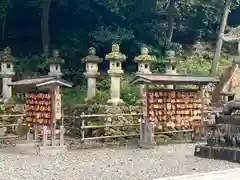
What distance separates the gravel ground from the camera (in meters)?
9.07

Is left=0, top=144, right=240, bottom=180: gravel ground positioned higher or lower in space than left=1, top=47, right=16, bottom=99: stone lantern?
lower

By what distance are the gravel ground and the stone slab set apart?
0.93ft

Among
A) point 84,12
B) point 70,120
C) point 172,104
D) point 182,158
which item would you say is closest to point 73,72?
point 84,12

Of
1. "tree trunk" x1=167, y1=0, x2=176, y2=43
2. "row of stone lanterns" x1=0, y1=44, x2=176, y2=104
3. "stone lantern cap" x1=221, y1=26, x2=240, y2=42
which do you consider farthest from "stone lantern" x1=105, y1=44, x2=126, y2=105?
"tree trunk" x1=167, y1=0, x2=176, y2=43

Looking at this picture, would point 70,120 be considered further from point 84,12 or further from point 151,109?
point 84,12

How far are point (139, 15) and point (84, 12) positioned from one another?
3.35m

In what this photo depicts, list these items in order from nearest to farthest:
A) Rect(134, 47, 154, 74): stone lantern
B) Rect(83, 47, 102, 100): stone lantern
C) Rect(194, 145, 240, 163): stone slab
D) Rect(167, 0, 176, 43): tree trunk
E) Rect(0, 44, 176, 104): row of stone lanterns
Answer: Rect(194, 145, 240, 163): stone slab
Rect(0, 44, 176, 104): row of stone lanterns
Rect(134, 47, 154, 74): stone lantern
Rect(83, 47, 102, 100): stone lantern
Rect(167, 0, 176, 43): tree trunk

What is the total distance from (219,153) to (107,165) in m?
3.23

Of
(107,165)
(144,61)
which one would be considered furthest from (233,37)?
(107,165)

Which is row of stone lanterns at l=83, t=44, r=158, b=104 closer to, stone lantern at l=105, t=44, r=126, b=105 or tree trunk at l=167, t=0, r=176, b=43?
stone lantern at l=105, t=44, r=126, b=105

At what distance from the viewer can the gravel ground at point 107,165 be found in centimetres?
907

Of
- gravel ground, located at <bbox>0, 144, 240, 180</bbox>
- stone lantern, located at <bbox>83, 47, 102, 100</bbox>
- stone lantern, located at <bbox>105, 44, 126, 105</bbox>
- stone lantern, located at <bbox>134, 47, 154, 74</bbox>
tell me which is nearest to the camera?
gravel ground, located at <bbox>0, 144, 240, 180</bbox>

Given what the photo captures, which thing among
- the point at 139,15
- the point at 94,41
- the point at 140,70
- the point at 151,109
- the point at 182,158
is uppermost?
the point at 139,15

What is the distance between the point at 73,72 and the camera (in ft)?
76.1
